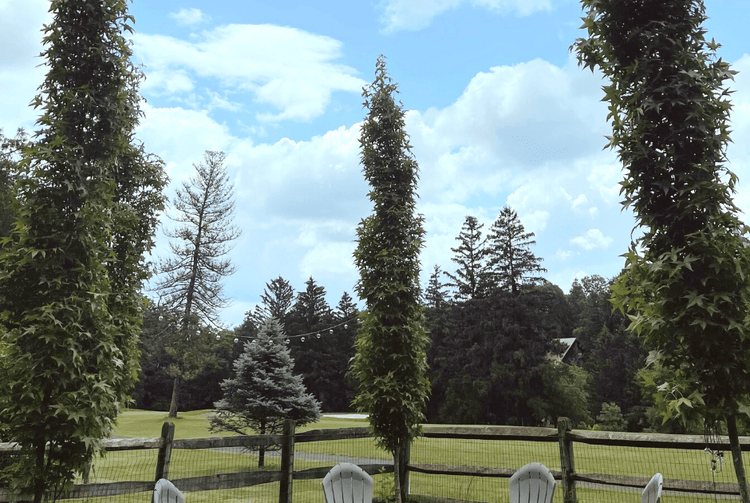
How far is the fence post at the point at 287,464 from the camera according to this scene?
6.97m

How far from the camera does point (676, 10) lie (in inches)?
170

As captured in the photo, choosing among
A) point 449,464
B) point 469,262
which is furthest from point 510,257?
point 449,464

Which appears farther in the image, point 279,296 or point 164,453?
point 279,296

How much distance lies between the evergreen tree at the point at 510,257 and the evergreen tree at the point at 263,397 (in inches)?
857

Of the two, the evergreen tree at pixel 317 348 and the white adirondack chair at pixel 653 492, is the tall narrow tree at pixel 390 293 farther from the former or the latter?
the evergreen tree at pixel 317 348

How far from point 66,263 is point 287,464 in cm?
394

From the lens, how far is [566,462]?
21.6 ft

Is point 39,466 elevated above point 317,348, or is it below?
below

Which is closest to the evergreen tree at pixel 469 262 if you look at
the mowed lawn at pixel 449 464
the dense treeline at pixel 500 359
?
the dense treeline at pixel 500 359

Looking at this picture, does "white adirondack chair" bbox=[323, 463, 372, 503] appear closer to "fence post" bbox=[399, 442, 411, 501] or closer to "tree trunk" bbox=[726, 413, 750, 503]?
"tree trunk" bbox=[726, 413, 750, 503]

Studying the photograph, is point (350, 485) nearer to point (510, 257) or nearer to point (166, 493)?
point (166, 493)

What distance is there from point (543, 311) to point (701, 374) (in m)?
31.0

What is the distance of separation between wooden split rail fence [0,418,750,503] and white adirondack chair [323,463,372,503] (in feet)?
6.68

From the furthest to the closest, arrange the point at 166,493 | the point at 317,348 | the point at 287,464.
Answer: the point at 317,348 < the point at 287,464 < the point at 166,493
